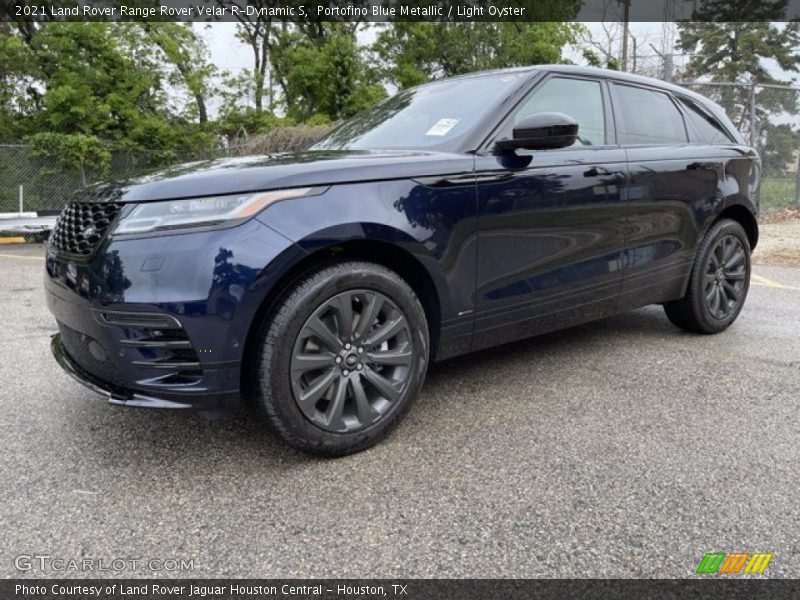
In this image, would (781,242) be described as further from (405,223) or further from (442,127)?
(405,223)

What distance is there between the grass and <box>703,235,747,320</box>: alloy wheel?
9.01 m

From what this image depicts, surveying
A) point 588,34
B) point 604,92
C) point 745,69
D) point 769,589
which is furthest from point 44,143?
point 745,69

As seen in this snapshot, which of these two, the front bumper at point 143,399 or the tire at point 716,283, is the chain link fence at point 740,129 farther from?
the front bumper at point 143,399

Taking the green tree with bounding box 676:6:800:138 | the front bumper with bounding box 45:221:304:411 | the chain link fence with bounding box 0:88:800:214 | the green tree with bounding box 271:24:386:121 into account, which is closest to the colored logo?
the front bumper with bounding box 45:221:304:411

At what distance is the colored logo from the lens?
1.83m

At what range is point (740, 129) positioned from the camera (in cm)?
1109

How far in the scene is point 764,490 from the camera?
2.27 meters

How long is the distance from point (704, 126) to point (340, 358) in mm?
3256

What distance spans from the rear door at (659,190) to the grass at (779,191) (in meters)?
9.44

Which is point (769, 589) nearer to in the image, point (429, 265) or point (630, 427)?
point (630, 427)

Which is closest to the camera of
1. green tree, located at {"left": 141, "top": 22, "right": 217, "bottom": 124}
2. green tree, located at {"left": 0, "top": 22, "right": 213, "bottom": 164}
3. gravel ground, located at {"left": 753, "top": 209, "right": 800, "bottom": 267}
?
gravel ground, located at {"left": 753, "top": 209, "right": 800, "bottom": 267}

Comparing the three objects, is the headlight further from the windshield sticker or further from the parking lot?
the windshield sticker

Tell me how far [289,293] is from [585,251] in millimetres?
1702

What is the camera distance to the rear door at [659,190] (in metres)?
3.55
